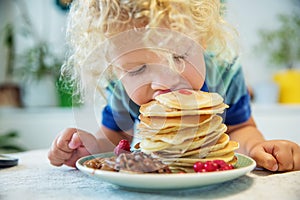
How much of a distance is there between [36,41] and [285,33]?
4.97 ft

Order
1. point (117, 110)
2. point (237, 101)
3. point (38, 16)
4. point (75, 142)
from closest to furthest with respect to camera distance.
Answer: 1. point (75, 142)
2. point (117, 110)
3. point (237, 101)
4. point (38, 16)

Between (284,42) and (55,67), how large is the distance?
1.33 meters

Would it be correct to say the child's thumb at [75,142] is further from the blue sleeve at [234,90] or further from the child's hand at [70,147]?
the blue sleeve at [234,90]

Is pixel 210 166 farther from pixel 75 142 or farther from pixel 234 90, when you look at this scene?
pixel 234 90

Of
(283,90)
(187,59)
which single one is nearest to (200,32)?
(187,59)

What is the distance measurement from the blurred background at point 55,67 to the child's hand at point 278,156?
1393mm

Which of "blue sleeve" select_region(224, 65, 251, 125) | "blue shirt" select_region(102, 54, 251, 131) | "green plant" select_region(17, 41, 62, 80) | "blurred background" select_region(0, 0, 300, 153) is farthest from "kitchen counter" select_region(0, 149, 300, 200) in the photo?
"green plant" select_region(17, 41, 62, 80)

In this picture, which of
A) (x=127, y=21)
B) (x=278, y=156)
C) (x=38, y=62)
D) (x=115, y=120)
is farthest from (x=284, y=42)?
(x=127, y=21)

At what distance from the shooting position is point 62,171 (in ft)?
2.28

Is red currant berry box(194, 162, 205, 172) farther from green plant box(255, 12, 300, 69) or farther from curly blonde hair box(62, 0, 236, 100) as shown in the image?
green plant box(255, 12, 300, 69)

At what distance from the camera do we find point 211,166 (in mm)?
510

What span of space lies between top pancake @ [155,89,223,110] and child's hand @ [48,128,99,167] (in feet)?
0.68

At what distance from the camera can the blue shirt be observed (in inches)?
36.3

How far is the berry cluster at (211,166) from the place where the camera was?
0.51 m
